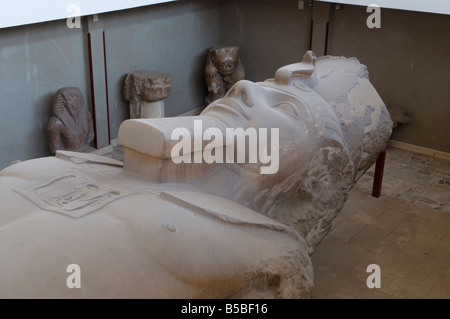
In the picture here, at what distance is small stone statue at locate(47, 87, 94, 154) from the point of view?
18.1ft

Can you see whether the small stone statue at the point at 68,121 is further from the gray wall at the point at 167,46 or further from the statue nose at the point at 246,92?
the statue nose at the point at 246,92

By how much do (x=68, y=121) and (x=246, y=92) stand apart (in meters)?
3.11

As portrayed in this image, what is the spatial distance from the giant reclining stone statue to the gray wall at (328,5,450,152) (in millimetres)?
2791

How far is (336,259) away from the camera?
3777 millimetres

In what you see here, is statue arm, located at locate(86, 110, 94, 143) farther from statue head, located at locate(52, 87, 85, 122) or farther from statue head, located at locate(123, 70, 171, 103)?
statue head, located at locate(123, 70, 171, 103)

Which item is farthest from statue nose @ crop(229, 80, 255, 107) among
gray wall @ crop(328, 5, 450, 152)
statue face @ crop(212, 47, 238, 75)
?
statue face @ crop(212, 47, 238, 75)

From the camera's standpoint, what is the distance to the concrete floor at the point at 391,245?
137 inches

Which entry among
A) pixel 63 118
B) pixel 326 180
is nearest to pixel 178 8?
pixel 63 118

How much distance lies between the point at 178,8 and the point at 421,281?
4626 mm

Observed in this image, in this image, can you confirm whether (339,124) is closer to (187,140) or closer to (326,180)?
(326,180)

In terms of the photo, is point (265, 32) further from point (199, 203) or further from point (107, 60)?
point (199, 203)

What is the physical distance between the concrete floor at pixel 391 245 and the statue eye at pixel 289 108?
1168mm
